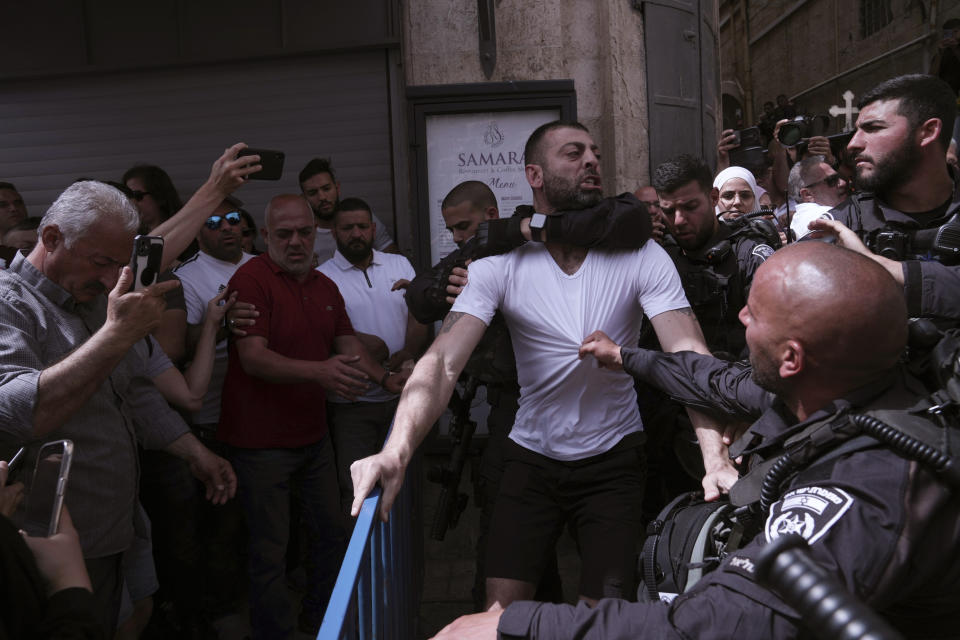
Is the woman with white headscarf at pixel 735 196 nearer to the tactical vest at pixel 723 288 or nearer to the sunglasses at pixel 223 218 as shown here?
the tactical vest at pixel 723 288

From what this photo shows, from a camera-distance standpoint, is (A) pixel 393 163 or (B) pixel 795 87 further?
(B) pixel 795 87

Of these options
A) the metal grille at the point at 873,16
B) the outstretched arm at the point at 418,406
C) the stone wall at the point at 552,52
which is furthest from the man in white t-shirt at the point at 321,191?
the metal grille at the point at 873,16

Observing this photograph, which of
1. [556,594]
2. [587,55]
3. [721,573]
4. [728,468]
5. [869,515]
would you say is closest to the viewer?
[869,515]

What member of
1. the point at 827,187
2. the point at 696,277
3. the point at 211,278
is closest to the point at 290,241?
the point at 211,278

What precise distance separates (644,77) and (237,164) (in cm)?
429

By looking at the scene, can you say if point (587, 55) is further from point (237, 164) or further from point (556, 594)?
point (556, 594)

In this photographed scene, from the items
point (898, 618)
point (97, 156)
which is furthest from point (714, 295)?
point (97, 156)

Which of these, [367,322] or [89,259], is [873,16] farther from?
[89,259]

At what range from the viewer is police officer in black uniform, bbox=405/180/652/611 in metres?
3.04

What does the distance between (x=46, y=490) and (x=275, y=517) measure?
1.91m

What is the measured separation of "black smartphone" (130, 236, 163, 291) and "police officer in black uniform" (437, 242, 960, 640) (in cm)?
165

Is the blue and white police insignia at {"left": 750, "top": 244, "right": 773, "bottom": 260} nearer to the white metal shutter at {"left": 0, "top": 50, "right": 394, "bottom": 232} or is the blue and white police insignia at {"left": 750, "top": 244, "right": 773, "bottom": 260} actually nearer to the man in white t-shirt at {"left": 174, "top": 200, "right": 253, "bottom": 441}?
the man in white t-shirt at {"left": 174, "top": 200, "right": 253, "bottom": 441}

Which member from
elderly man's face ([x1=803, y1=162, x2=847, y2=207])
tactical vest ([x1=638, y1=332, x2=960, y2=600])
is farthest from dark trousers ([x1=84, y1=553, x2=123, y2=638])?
elderly man's face ([x1=803, y1=162, x2=847, y2=207])

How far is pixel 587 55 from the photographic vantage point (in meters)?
6.32
